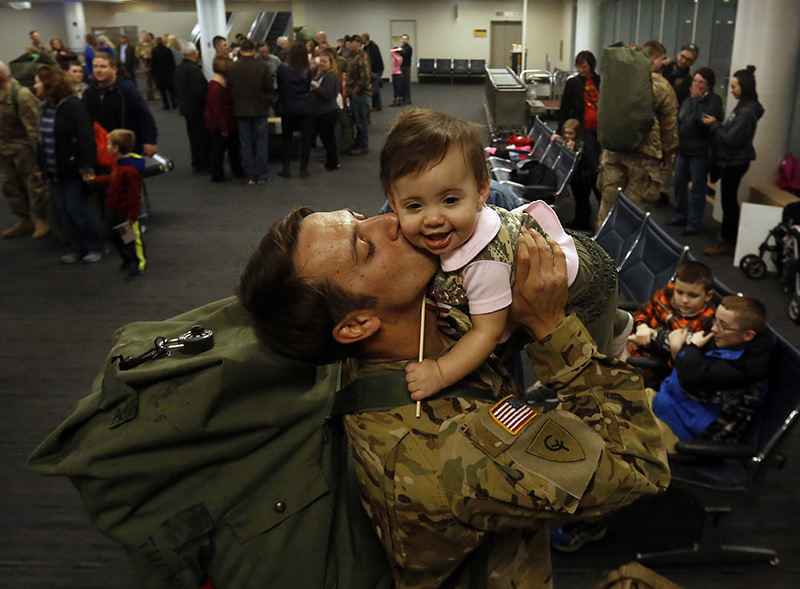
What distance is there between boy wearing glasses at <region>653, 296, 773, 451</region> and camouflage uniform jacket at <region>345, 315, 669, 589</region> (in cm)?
161

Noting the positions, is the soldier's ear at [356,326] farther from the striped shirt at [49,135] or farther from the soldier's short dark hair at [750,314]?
the striped shirt at [49,135]

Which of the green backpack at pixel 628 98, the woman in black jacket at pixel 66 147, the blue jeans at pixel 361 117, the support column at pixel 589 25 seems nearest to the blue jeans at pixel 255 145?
the blue jeans at pixel 361 117

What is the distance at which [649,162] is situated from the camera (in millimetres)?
6680

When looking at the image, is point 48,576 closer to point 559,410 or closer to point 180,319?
point 180,319

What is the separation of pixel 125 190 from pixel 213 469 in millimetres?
5297

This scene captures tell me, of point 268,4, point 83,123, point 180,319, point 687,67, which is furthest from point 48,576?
point 268,4

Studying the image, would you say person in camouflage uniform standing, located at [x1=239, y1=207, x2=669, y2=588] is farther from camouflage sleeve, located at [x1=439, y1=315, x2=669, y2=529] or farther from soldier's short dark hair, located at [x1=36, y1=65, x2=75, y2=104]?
soldier's short dark hair, located at [x1=36, y1=65, x2=75, y2=104]

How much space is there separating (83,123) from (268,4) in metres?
22.7

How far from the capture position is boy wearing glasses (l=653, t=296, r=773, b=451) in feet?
9.52

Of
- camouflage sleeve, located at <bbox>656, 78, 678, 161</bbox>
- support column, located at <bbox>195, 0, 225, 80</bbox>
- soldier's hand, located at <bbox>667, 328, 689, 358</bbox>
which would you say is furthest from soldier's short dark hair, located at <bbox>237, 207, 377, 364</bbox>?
support column, located at <bbox>195, 0, 225, 80</bbox>

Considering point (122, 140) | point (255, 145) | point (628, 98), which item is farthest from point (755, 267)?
point (255, 145)

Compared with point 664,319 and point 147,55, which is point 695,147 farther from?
point 147,55

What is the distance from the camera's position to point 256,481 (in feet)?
4.94

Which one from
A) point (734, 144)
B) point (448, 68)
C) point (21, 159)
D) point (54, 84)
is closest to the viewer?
point (54, 84)
